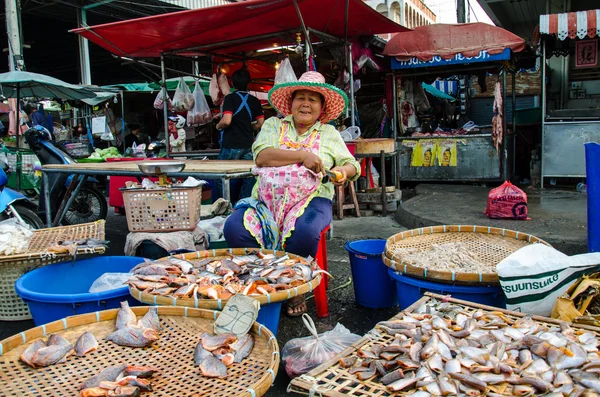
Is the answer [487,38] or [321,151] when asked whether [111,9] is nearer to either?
[487,38]

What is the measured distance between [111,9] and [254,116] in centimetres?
1166

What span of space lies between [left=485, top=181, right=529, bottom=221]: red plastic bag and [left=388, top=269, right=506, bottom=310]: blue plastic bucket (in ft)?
10.1

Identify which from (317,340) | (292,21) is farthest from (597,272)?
(292,21)

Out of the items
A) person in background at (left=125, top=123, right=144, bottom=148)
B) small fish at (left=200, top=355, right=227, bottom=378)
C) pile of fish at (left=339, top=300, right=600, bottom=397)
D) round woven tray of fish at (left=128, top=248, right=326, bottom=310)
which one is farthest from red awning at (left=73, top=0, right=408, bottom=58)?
person in background at (left=125, top=123, right=144, bottom=148)

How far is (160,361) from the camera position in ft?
6.42

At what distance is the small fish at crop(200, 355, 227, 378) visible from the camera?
5.82 feet

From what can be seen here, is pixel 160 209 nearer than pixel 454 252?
No

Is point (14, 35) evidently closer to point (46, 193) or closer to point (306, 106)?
point (46, 193)

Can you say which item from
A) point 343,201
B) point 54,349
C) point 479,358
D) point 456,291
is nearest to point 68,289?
point 54,349

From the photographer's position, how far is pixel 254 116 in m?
6.04

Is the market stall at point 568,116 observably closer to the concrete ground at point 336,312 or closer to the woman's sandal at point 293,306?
the concrete ground at point 336,312

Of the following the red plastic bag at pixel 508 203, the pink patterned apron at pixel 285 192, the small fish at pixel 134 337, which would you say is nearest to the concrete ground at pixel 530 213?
the red plastic bag at pixel 508 203

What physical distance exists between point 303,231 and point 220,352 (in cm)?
135

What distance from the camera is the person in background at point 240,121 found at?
19.0ft
